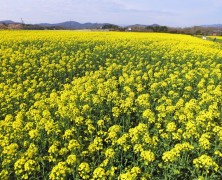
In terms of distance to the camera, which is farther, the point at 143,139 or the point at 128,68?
the point at 128,68

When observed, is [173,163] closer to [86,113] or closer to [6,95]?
[86,113]

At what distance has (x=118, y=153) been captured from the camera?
7.16m

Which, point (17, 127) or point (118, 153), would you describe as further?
point (17, 127)

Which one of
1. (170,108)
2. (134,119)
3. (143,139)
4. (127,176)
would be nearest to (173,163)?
(143,139)

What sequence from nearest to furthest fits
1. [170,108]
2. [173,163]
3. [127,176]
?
[127,176], [173,163], [170,108]

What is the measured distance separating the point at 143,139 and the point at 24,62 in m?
11.8

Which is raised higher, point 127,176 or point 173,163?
point 127,176

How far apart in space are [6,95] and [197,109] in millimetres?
6018

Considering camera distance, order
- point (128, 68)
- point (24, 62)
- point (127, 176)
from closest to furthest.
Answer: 1. point (127, 176)
2. point (128, 68)
3. point (24, 62)

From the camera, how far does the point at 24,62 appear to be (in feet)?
57.4

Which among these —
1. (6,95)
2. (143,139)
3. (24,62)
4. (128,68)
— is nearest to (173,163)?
(143,139)

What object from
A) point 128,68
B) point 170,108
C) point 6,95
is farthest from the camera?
point 128,68

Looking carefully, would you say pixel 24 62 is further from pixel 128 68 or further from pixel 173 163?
pixel 173 163

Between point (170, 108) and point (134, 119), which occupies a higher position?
point (170, 108)
